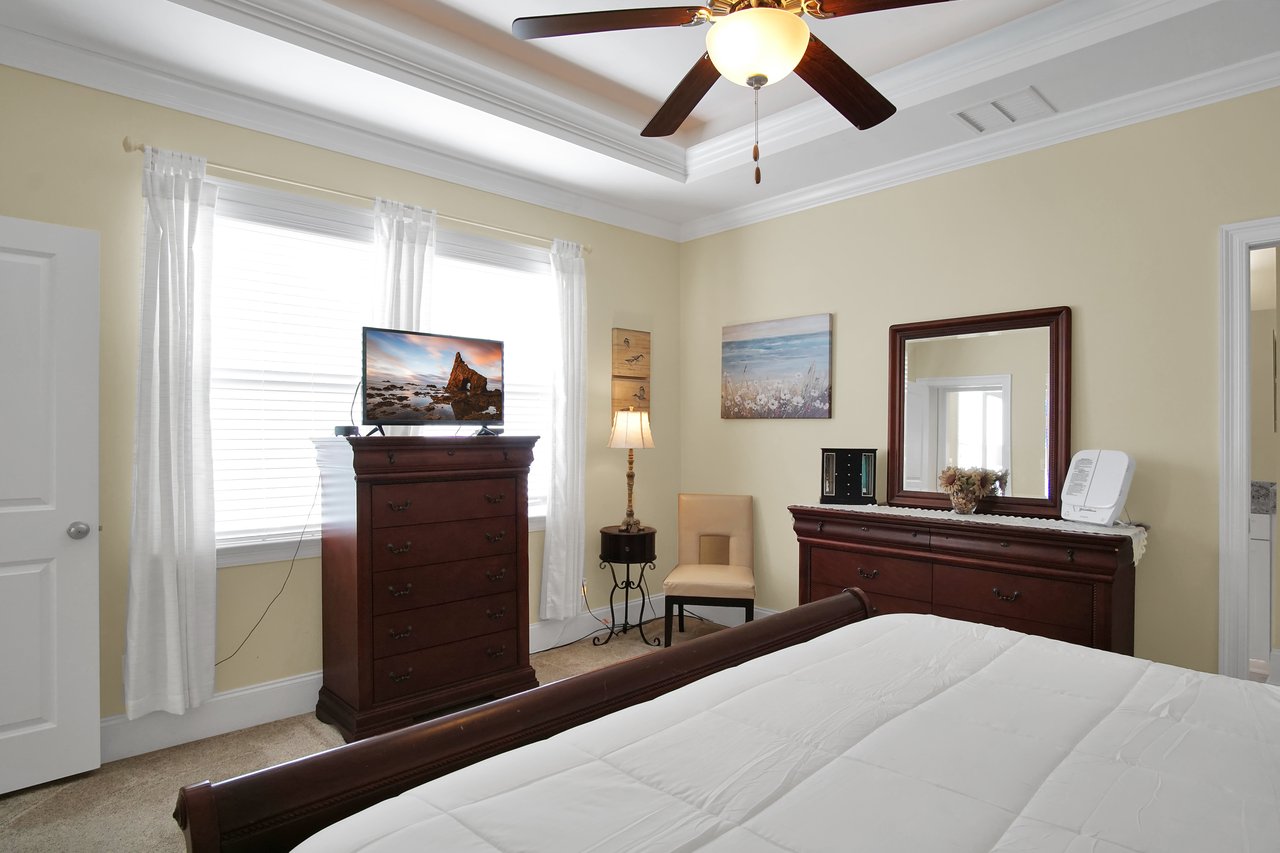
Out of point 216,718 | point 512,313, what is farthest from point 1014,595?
point 216,718

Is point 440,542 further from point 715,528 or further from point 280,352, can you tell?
point 715,528

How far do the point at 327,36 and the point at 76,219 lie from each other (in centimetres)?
124

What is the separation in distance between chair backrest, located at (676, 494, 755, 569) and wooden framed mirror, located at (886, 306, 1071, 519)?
97 cm

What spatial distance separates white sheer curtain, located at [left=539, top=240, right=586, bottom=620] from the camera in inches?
169

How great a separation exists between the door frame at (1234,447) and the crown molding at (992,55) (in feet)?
3.27

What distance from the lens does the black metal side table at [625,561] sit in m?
4.30

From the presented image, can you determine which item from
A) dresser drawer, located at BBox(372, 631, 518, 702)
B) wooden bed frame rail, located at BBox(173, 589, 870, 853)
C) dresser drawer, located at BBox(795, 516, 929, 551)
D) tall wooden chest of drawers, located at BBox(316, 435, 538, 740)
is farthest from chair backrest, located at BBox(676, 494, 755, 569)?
wooden bed frame rail, located at BBox(173, 589, 870, 853)

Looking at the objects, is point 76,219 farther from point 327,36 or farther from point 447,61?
point 447,61

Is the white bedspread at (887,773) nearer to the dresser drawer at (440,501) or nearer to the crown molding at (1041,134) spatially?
the dresser drawer at (440,501)

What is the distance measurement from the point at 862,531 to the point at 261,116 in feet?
11.5

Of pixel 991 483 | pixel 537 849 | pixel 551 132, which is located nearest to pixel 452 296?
pixel 551 132

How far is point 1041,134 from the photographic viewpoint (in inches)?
136

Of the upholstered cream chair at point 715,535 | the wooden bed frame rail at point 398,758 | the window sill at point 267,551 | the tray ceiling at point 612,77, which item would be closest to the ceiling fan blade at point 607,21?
the tray ceiling at point 612,77

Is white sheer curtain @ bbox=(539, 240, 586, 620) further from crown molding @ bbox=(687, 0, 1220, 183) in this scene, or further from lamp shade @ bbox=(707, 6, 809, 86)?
lamp shade @ bbox=(707, 6, 809, 86)
